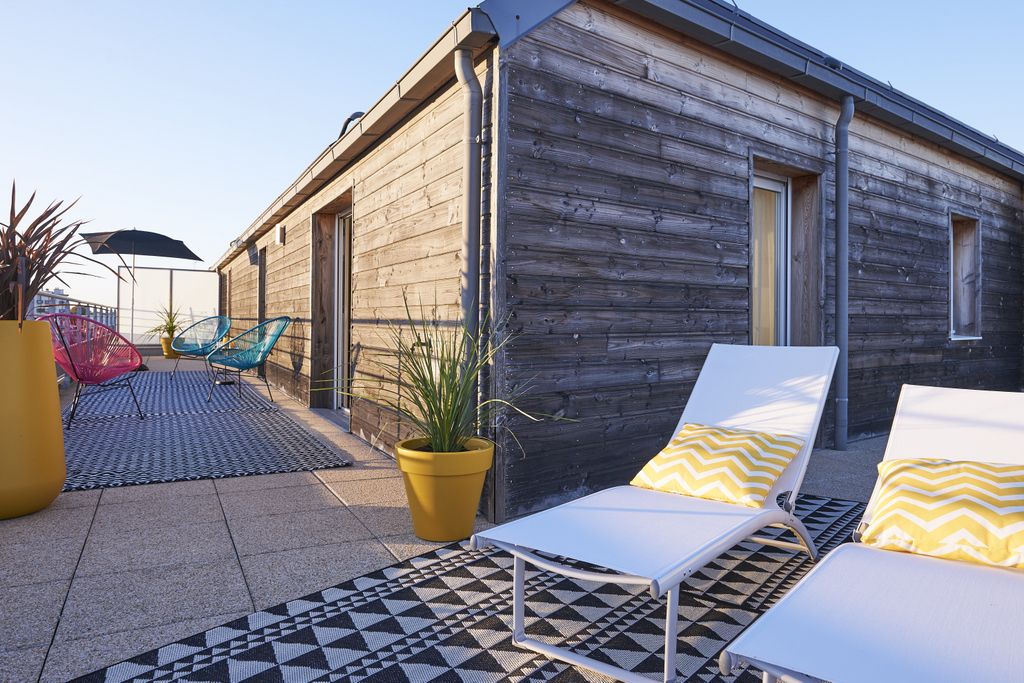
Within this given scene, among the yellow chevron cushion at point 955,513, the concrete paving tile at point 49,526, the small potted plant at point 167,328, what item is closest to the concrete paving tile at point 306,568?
the concrete paving tile at point 49,526

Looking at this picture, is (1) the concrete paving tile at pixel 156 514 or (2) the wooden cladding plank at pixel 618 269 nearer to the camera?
(1) the concrete paving tile at pixel 156 514

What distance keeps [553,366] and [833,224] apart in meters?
2.94

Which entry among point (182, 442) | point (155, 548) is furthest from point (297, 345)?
point (155, 548)

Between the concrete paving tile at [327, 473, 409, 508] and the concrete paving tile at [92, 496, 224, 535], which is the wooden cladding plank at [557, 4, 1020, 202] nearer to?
the concrete paving tile at [327, 473, 409, 508]

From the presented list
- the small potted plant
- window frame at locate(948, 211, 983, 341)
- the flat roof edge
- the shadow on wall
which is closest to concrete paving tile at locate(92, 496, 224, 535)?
the flat roof edge

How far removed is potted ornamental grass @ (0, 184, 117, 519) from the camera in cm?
257

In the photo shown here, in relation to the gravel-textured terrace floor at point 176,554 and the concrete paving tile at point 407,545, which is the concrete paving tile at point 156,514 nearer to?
the gravel-textured terrace floor at point 176,554

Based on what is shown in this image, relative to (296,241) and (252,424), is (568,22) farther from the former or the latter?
(296,241)

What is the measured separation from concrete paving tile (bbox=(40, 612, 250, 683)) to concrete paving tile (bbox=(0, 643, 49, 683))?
0.02 meters

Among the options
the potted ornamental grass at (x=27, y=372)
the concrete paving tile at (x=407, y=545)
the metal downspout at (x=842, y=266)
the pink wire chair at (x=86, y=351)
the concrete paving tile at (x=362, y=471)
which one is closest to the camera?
the concrete paving tile at (x=407, y=545)

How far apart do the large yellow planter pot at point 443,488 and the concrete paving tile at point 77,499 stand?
1662mm

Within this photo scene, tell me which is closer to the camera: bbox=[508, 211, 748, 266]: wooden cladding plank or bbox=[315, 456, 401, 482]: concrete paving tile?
bbox=[508, 211, 748, 266]: wooden cladding plank

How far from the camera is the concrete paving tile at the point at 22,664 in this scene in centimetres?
146

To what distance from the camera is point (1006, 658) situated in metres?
1.00
